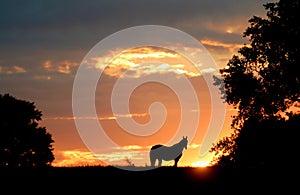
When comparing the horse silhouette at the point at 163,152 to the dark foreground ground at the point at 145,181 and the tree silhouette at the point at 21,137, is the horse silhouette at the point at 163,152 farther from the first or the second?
the tree silhouette at the point at 21,137

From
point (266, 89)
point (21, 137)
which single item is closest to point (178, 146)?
point (266, 89)

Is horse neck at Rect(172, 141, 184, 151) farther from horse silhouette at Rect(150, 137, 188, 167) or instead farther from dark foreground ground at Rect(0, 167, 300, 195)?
dark foreground ground at Rect(0, 167, 300, 195)

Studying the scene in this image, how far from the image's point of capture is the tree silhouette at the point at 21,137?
2542 inches

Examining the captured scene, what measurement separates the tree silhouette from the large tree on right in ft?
83.2

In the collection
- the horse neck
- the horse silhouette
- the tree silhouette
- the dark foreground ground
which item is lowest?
the dark foreground ground

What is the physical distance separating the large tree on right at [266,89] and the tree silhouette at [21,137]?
83.2 feet

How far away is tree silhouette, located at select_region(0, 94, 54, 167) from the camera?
64.6 m

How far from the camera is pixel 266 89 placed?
4550cm

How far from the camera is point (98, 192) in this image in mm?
19922

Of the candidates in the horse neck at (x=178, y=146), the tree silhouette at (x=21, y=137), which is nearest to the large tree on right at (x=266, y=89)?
the horse neck at (x=178, y=146)

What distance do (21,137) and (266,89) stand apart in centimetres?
3390

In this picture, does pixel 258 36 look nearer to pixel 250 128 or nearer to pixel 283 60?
pixel 283 60

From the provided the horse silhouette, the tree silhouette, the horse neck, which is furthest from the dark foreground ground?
the tree silhouette

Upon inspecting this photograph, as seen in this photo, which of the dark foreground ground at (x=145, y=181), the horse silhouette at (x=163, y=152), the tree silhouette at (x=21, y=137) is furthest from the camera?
the tree silhouette at (x=21, y=137)
